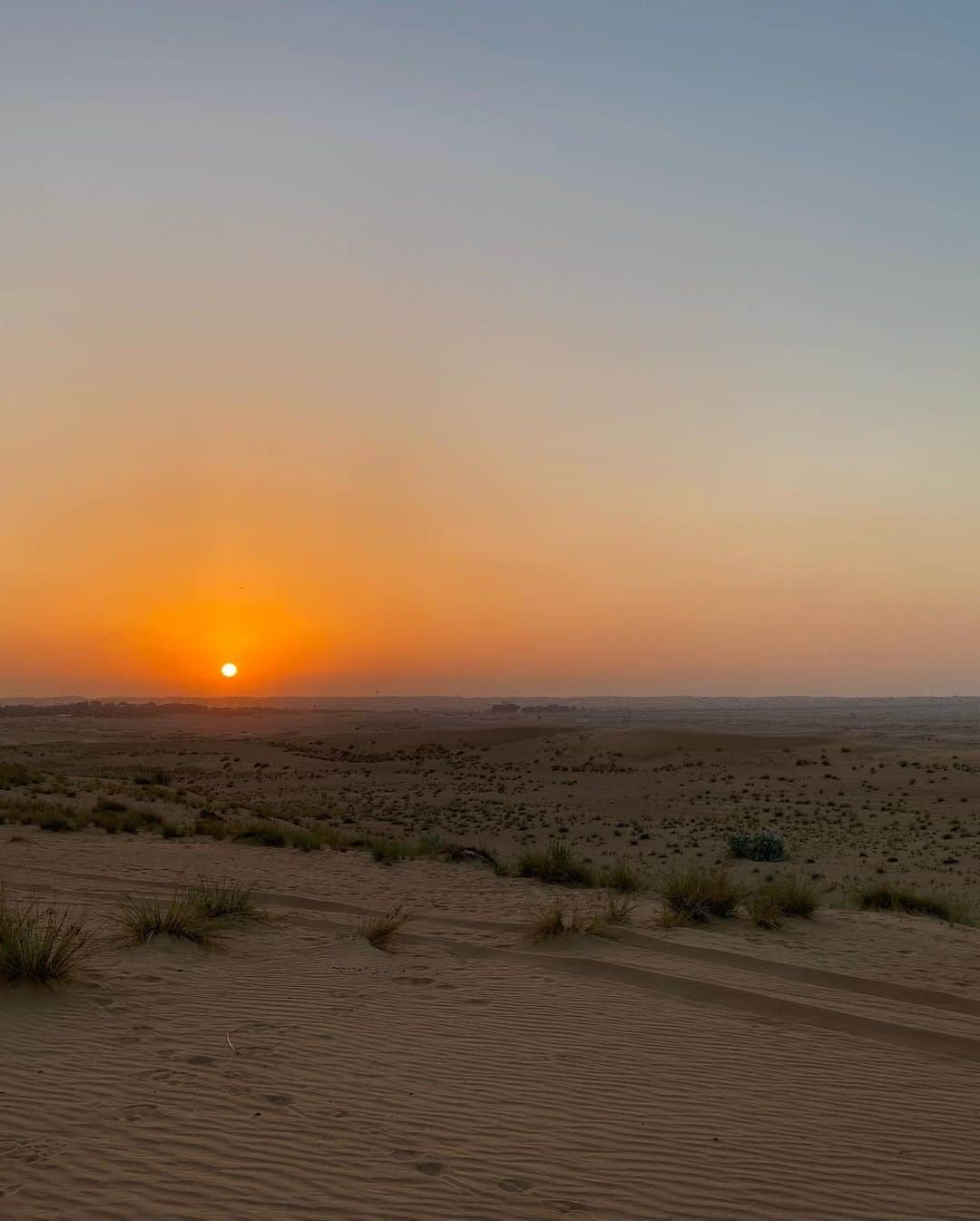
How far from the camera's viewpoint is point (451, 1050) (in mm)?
7527

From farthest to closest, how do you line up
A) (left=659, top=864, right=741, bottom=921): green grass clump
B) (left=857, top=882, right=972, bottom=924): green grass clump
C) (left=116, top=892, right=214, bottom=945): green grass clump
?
(left=857, top=882, right=972, bottom=924): green grass clump, (left=659, top=864, right=741, bottom=921): green grass clump, (left=116, top=892, right=214, bottom=945): green grass clump

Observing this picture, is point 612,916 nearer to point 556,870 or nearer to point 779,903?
point 779,903

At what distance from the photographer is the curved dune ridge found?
5.06 metres

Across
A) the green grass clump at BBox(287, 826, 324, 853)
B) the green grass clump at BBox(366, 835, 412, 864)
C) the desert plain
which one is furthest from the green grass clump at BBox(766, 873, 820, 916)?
the green grass clump at BBox(287, 826, 324, 853)

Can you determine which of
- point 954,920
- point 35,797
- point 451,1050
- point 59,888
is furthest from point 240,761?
point 451,1050

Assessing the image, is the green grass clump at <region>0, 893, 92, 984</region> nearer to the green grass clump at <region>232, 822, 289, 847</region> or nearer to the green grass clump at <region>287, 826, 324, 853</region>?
the green grass clump at <region>287, 826, 324, 853</region>

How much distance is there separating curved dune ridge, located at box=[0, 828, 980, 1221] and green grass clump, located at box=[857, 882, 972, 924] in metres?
4.85

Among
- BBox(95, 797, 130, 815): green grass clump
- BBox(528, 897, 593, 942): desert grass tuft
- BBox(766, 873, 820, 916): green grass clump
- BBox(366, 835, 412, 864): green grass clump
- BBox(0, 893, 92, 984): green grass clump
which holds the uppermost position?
BBox(0, 893, 92, 984): green grass clump

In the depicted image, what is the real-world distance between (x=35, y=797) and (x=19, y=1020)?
2487cm

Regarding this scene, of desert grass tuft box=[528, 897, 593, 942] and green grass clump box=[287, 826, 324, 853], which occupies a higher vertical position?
desert grass tuft box=[528, 897, 593, 942]

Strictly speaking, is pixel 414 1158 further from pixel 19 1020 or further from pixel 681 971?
pixel 681 971

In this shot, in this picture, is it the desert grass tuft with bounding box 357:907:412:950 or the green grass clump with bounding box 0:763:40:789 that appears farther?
the green grass clump with bounding box 0:763:40:789

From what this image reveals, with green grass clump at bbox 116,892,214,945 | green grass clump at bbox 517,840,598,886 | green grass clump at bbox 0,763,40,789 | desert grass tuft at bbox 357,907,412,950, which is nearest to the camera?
green grass clump at bbox 116,892,214,945

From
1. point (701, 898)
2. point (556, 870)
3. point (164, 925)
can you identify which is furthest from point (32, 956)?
point (556, 870)
